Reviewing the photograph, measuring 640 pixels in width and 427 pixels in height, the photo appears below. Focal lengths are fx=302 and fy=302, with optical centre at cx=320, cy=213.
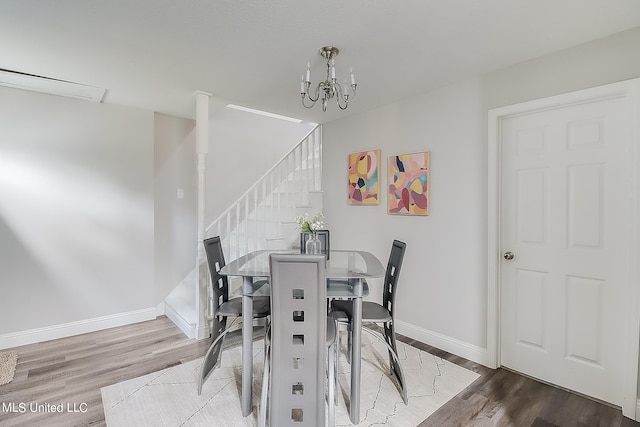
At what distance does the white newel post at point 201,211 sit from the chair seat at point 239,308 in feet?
2.81

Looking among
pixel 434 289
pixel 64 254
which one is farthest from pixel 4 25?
pixel 434 289

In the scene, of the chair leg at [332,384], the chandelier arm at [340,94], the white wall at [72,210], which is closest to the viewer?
the chair leg at [332,384]

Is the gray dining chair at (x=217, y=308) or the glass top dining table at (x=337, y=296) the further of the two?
the gray dining chair at (x=217, y=308)

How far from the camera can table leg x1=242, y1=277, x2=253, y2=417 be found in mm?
1838

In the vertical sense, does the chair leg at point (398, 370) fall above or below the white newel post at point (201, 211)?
below

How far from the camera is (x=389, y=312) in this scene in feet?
7.12

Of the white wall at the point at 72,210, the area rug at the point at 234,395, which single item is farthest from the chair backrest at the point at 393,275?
the white wall at the point at 72,210

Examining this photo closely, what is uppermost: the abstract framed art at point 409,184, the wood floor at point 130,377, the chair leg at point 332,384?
the abstract framed art at point 409,184

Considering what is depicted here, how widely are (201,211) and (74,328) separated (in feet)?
5.62

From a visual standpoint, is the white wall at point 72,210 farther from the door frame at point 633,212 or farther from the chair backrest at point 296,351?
the door frame at point 633,212

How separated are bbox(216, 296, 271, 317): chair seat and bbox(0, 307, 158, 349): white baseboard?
5.71ft

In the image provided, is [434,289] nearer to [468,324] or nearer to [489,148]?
[468,324]

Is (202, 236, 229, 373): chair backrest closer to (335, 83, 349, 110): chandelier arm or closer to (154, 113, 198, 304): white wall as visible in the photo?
(335, 83, 349, 110): chandelier arm

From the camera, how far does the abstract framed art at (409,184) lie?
2.83 meters
